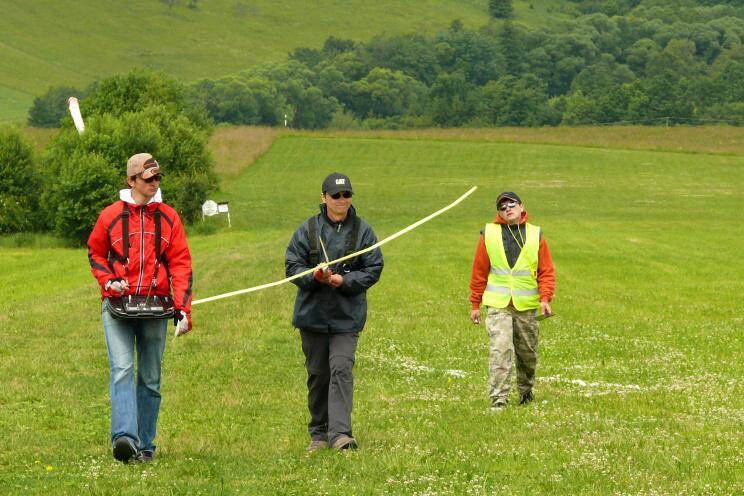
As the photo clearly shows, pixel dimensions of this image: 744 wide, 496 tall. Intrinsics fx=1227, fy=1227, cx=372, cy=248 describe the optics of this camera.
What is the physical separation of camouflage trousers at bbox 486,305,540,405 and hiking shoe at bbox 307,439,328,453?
2.66 meters

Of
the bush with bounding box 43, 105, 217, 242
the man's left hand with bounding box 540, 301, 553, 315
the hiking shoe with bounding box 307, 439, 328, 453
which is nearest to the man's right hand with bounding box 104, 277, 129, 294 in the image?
the hiking shoe with bounding box 307, 439, 328, 453

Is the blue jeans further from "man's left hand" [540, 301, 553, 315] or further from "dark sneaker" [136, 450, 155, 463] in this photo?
"man's left hand" [540, 301, 553, 315]

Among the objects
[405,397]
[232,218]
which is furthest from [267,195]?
[405,397]

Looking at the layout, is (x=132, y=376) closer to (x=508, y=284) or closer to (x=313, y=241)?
(x=313, y=241)

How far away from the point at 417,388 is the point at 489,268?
2785mm

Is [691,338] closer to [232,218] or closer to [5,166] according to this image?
[232,218]

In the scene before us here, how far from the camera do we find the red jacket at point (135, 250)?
10578mm

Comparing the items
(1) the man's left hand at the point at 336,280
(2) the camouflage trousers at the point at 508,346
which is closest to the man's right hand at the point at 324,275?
(1) the man's left hand at the point at 336,280

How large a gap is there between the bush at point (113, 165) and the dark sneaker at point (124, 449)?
169ft

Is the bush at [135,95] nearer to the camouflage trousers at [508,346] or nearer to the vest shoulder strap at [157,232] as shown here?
the camouflage trousers at [508,346]

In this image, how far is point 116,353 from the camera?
10.7m

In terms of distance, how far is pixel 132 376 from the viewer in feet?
35.1

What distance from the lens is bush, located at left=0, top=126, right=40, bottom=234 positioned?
65500 millimetres

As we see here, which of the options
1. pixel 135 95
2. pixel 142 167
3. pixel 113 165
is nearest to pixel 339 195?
pixel 142 167
